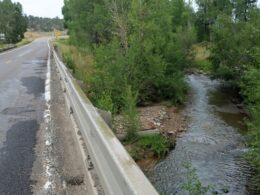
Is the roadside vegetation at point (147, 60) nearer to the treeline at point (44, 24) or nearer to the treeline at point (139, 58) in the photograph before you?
the treeline at point (139, 58)

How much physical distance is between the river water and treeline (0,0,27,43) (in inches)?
2311

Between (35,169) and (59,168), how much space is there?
0.34 m

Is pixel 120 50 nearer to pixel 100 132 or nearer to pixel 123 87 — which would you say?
pixel 123 87

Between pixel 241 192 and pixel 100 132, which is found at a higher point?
pixel 100 132

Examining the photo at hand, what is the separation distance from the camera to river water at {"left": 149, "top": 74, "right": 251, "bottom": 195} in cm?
868

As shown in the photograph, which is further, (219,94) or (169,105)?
(219,94)

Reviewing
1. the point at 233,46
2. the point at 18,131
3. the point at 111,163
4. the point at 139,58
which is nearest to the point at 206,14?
the point at 233,46

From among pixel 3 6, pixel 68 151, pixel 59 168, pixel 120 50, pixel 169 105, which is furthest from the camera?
pixel 3 6

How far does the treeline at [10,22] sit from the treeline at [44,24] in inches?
3472

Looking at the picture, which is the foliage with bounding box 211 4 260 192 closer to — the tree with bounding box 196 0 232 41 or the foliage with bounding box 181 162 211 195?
the foliage with bounding box 181 162 211 195

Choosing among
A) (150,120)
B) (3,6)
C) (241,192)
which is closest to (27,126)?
(241,192)

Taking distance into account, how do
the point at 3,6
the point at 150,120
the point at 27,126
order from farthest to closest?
the point at 3,6, the point at 150,120, the point at 27,126

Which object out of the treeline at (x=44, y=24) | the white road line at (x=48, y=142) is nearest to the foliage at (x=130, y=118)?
the white road line at (x=48, y=142)

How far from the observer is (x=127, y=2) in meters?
18.5
